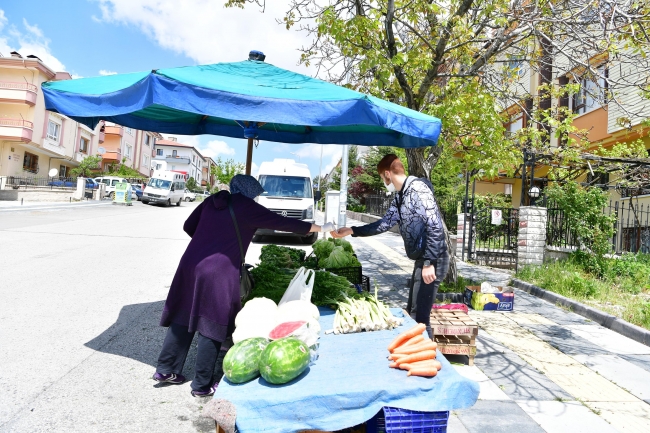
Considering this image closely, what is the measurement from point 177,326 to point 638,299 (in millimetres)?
8384

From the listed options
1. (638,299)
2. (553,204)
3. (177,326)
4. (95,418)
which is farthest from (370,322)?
(553,204)

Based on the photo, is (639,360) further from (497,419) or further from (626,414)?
(497,419)

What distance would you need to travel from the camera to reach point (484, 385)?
4.37 meters

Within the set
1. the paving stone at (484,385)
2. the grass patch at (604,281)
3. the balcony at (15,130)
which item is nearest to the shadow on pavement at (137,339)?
the paving stone at (484,385)

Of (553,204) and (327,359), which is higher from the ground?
(553,204)

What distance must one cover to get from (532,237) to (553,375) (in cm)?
691

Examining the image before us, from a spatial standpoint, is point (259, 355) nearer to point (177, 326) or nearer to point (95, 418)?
point (177, 326)

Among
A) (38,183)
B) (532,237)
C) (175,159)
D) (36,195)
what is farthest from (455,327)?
(175,159)

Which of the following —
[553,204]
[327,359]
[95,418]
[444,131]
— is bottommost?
[95,418]

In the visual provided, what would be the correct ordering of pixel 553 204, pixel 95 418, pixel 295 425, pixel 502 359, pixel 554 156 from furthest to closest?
pixel 553 204, pixel 554 156, pixel 502 359, pixel 95 418, pixel 295 425

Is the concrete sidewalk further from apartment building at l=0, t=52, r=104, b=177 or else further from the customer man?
apartment building at l=0, t=52, r=104, b=177

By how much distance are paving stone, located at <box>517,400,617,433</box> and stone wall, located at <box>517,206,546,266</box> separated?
24.8 ft

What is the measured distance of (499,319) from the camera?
7.11 metres

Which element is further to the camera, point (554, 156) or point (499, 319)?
point (554, 156)
